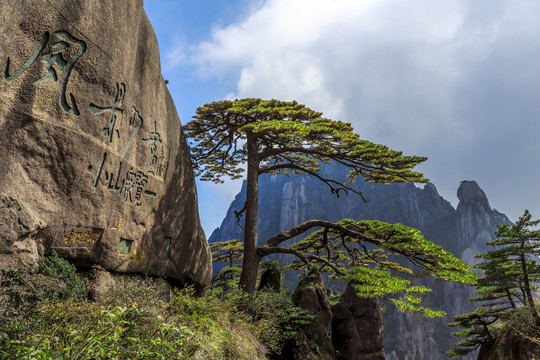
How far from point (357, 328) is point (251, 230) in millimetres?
5769

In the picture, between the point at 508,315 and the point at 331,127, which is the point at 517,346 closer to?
the point at 508,315

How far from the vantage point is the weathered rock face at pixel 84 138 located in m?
4.06

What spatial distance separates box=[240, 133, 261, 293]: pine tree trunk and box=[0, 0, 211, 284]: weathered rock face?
3.23 meters

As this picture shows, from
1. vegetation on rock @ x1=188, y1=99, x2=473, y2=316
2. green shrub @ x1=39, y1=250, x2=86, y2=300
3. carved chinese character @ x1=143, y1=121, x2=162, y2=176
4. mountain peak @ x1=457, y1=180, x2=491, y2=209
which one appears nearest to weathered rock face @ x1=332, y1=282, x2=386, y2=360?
vegetation on rock @ x1=188, y1=99, x2=473, y2=316

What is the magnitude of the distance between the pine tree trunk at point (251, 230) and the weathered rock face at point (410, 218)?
1767 inches

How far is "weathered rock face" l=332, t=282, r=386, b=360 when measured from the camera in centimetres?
1164

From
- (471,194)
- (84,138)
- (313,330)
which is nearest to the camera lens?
(84,138)

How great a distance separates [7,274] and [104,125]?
8.83ft

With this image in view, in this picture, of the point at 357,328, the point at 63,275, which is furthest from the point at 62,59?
the point at 357,328

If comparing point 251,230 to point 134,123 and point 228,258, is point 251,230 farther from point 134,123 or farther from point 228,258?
point 228,258

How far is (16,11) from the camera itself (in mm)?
3947

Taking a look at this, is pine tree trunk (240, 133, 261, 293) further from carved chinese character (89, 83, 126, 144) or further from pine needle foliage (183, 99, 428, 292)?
carved chinese character (89, 83, 126, 144)

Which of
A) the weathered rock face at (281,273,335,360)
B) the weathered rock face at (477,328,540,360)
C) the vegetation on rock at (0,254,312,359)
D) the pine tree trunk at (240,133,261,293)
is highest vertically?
the pine tree trunk at (240,133,261,293)

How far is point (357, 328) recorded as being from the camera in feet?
39.4
